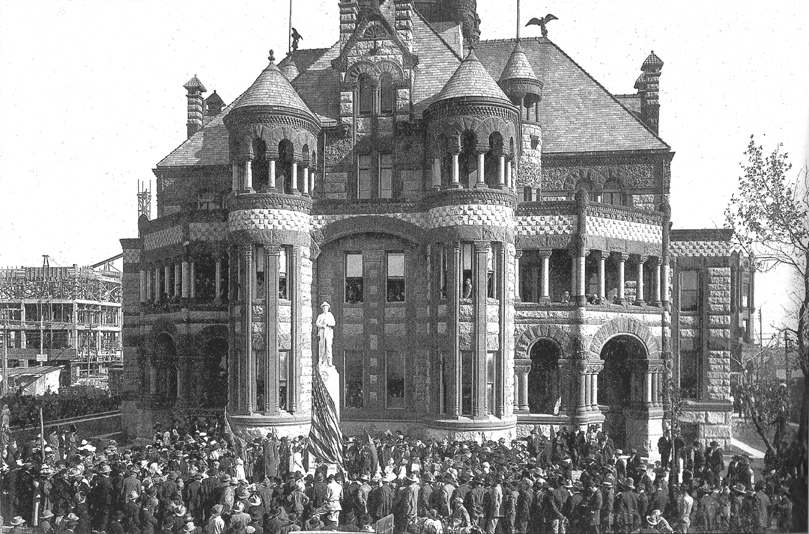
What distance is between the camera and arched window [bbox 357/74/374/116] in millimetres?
33219

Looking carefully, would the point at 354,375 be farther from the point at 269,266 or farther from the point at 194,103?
the point at 194,103

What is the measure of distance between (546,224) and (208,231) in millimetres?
15044

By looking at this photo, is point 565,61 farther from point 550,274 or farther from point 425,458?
point 425,458

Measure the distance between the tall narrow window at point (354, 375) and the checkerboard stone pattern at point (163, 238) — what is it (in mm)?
9963

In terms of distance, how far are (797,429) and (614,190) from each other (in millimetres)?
22183

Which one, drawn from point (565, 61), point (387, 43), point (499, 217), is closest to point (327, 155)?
point (387, 43)

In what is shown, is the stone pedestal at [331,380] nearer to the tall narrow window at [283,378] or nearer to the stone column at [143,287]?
the tall narrow window at [283,378]

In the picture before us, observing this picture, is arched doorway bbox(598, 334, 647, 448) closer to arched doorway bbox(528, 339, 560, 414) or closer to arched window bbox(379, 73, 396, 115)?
arched doorway bbox(528, 339, 560, 414)

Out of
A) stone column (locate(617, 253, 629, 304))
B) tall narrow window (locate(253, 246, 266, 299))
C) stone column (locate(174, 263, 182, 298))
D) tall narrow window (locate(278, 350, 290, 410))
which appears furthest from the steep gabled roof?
stone column (locate(174, 263, 182, 298))

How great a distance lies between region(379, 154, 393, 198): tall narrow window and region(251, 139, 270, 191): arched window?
5.04 metres

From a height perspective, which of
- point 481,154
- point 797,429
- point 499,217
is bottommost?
point 797,429

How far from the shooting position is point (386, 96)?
1309 inches

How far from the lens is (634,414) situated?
33.1m

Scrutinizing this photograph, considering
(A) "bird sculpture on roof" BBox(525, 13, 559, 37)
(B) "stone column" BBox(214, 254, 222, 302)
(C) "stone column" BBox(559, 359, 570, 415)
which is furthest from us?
(A) "bird sculpture on roof" BBox(525, 13, 559, 37)
